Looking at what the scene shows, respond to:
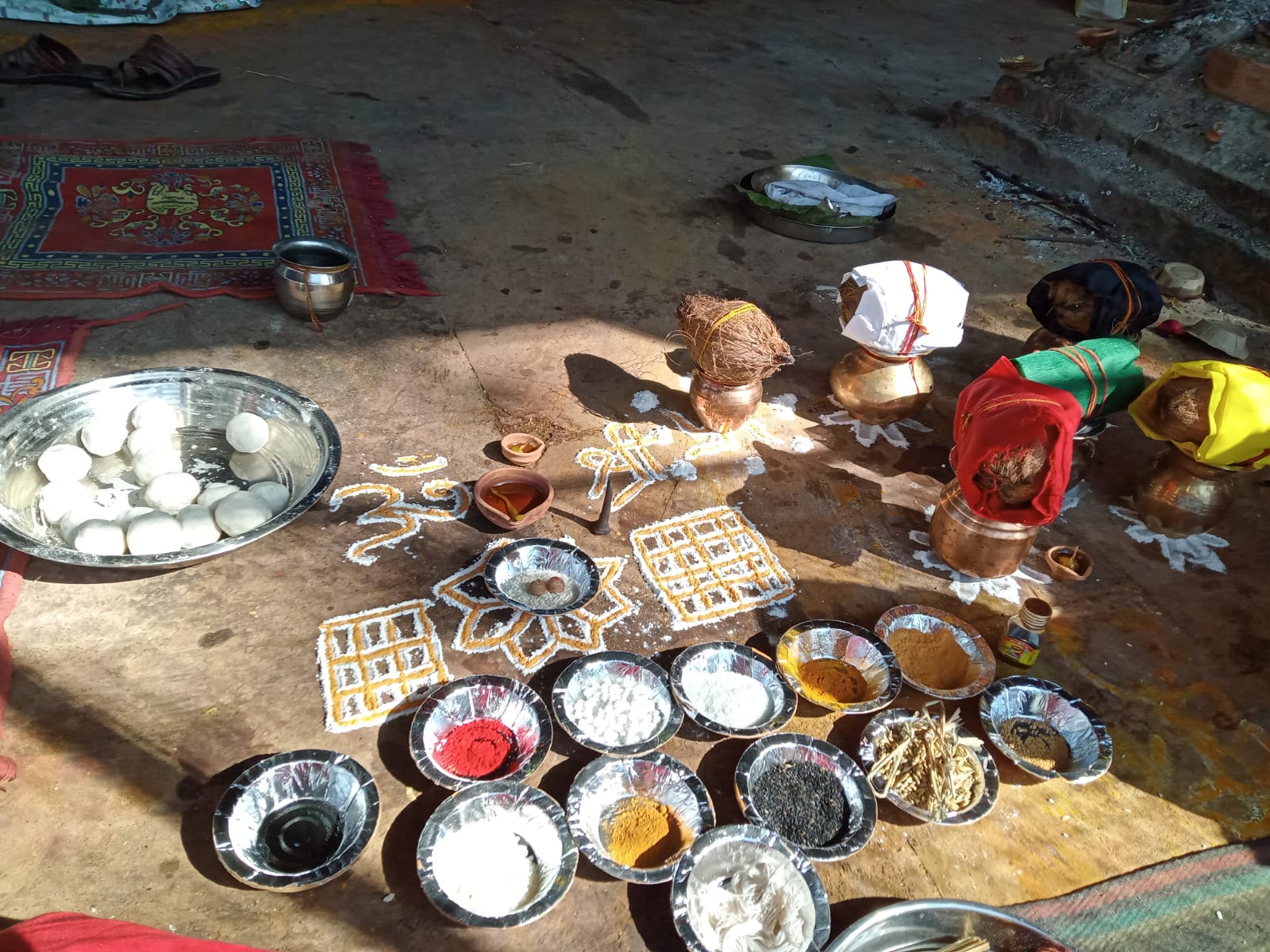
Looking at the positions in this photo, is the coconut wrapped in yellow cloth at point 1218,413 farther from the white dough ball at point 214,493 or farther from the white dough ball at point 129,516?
the white dough ball at point 129,516

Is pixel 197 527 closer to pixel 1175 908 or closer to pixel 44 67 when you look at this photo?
pixel 1175 908

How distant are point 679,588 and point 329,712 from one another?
132 cm

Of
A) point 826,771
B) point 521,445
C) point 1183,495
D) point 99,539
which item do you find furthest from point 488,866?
point 1183,495

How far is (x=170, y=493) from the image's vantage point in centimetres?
316

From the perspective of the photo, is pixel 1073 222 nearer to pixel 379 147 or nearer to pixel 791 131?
pixel 791 131

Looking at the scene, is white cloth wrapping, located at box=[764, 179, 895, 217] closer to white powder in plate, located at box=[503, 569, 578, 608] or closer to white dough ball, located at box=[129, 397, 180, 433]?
white powder in plate, located at box=[503, 569, 578, 608]

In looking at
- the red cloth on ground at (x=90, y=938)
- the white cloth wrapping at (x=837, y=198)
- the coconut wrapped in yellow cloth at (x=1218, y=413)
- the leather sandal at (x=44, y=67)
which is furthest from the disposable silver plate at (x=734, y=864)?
the leather sandal at (x=44, y=67)

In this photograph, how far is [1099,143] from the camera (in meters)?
6.68

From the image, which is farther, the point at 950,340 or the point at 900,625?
the point at 950,340

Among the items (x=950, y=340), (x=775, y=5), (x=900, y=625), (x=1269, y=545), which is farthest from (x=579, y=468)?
(x=775, y=5)

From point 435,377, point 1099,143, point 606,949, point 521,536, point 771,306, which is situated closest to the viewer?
point 606,949

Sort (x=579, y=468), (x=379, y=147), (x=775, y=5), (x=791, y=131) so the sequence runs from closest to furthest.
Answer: (x=579, y=468), (x=379, y=147), (x=791, y=131), (x=775, y=5)

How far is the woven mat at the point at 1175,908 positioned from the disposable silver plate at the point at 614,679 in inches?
44.7

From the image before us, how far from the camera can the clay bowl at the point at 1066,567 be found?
3.44 m
